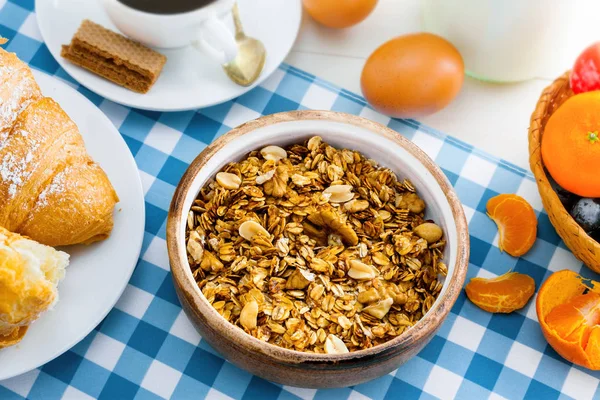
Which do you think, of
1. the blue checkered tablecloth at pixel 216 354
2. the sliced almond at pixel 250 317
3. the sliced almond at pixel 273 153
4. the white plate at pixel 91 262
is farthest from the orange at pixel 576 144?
the white plate at pixel 91 262

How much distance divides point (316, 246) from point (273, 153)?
6.5 inches

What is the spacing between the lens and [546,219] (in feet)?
4.90

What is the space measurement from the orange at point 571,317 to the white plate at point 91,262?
0.67 metres

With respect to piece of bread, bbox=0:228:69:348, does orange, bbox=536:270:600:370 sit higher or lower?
higher

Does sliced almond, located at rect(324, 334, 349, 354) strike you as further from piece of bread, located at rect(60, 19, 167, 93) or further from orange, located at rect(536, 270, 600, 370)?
piece of bread, located at rect(60, 19, 167, 93)

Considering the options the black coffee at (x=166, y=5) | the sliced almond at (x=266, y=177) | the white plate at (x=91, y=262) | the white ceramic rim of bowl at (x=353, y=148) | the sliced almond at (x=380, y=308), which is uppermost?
the black coffee at (x=166, y=5)

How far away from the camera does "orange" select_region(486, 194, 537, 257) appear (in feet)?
4.75

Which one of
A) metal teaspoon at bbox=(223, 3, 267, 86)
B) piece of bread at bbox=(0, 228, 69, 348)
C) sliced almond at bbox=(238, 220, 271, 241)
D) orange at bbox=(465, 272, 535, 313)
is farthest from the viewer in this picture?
metal teaspoon at bbox=(223, 3, 267, 86)

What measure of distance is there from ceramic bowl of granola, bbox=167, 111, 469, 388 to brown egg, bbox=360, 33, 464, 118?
6.8 inches

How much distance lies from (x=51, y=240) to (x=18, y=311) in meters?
0.13

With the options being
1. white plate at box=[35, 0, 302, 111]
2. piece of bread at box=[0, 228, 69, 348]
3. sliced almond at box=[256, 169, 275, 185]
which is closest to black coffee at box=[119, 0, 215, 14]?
white plate at box=[35, 0, 302, 111]

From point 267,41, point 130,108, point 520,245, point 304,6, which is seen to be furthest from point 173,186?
point 520,245

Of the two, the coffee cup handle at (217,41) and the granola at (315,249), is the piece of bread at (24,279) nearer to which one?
the granola at (315,249)

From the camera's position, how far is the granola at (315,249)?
48.3 inches
